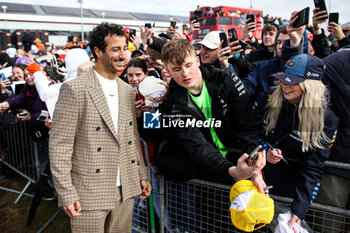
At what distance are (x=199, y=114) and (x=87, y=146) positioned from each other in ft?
3.10

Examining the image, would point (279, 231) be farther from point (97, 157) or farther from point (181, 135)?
point (97, 157)

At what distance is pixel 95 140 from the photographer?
2070 millimetres

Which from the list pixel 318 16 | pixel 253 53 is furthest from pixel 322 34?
pixel 253 53

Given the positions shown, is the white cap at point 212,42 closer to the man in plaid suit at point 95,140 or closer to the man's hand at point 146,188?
the man in plaid suit at point 95,140

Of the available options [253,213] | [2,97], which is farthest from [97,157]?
[2,97]

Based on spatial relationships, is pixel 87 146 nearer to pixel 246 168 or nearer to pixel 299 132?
pixel 246 168

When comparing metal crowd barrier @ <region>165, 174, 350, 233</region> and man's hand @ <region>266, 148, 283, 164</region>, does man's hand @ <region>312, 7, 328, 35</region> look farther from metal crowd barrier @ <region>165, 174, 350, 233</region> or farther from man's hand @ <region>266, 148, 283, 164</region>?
metal crowd barrier @ <region>165, 174, 350, 233</region>

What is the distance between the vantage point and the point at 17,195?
458 cm

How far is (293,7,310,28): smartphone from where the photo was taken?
2400 millimetres

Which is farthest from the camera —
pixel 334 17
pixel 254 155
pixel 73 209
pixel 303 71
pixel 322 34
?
pixel 322 34

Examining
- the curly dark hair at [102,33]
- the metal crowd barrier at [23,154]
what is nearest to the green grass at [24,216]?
the metal crowd barrier at [23,154]

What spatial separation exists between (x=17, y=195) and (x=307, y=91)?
4.85 metres

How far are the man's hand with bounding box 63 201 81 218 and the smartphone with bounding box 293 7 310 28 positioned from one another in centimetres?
251

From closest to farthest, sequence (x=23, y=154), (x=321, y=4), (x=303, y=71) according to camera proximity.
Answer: (x=303, y=71) < (x=321, y=4) < (x=23, y=154)
